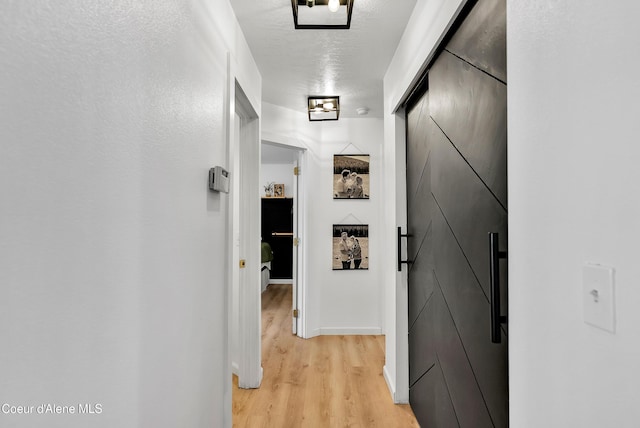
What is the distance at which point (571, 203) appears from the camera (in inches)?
28.8

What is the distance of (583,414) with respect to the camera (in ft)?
2.30

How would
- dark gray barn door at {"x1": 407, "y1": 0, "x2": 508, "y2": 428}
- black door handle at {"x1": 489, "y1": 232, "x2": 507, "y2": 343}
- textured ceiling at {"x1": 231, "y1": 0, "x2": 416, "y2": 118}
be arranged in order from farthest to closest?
1. textured ceiling at {"x1": 231, "y1": 0, "x2": 416, "y2": 118}
2. dark gray barn door at {"x1": 407, "y1": 0, "x2": 508, "y2": 428}
3. black door handle at {"x1": 489, "y1": 232, "x2": 507, "y2": 343}

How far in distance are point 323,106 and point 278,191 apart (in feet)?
13.4

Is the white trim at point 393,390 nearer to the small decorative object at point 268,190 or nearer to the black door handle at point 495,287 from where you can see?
the black door handle at point 495,287

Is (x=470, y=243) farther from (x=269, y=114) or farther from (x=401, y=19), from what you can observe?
(x=269, y=114)

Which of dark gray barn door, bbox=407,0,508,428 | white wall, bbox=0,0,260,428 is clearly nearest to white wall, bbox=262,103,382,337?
dark gray barn door, bbox=407,0,508,428

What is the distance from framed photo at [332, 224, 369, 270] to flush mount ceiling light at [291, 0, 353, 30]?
8.49ft

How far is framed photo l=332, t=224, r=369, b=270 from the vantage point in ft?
13.6

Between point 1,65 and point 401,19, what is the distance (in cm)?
208

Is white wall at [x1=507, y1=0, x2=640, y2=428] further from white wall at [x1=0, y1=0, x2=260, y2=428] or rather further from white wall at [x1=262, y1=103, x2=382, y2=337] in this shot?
white wall at [x1=262, y1=103, x2=382, y2=337]

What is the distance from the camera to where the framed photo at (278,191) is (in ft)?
24.0

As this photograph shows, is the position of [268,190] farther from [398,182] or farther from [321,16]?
[321,16]

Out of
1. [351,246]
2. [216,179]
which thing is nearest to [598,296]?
[216,179]

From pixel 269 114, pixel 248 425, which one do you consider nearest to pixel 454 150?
pixel 248 425
